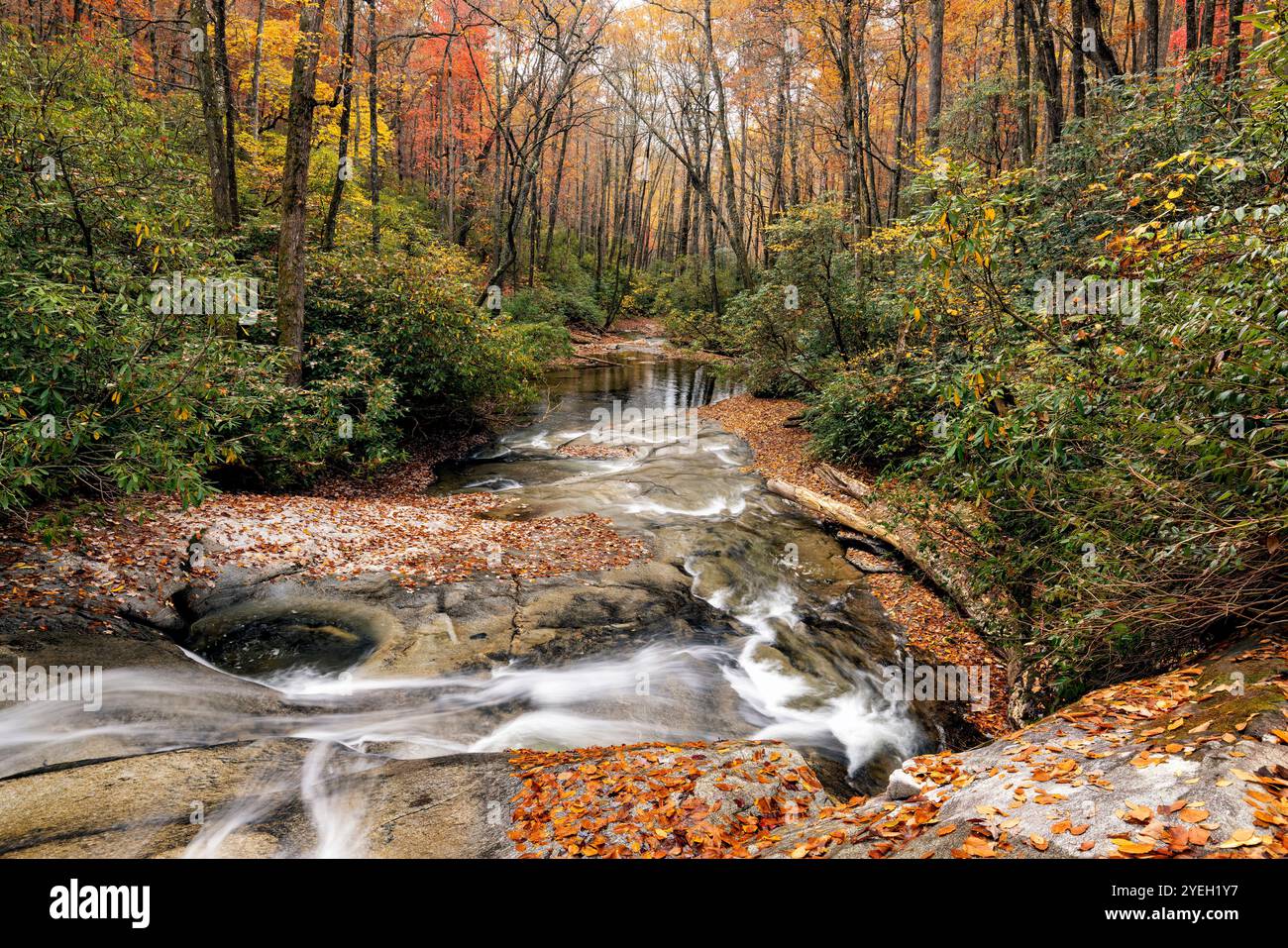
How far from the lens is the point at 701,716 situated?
648 centimetres

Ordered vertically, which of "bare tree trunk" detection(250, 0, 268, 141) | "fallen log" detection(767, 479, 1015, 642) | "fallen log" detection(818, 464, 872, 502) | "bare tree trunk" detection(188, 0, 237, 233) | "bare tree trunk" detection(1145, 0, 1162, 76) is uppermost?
"bare tree trunk" detection(250, 0, 268, 141)

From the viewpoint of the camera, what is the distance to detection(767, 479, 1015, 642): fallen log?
668 cm

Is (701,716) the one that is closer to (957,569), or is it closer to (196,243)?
(957,569)

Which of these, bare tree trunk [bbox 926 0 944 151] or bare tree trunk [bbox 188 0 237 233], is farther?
bare tree trunk [bbox 926 0 944 151]

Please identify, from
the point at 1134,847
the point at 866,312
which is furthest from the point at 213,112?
the point at 1134,847

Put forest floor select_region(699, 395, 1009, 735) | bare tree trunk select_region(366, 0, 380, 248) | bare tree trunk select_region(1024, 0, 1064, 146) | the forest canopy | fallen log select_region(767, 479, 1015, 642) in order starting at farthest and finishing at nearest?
1. bare tree trunk select_region(366, 0, 380, 248)
2. bare tree trunk select_region(1024, 0, 1064, 146)
3. forest floor select_region(699, 395, 1009, 735)
4. fallen log select_region(767, 479, 1015, 642)
5. the forest canopy

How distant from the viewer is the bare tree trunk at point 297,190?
33.7 ft

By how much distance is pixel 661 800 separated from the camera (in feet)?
13.4

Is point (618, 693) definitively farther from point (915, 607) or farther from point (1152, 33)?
point (1152, 33)

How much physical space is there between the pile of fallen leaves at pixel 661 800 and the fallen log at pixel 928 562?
10.8 feet

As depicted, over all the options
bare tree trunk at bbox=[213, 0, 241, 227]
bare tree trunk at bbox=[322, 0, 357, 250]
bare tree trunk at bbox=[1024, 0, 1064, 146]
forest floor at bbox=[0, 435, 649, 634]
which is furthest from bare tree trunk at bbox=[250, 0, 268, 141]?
bare tree trunk at bbox=[1024, 0, 1064, 146]

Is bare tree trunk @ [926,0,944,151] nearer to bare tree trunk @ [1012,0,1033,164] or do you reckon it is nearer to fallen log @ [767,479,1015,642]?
bare tree trunk @ [1012,0,1033,164]

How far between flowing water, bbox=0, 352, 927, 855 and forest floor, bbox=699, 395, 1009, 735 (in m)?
0.41
